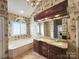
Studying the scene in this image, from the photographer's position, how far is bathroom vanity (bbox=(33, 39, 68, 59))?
3.79 metres

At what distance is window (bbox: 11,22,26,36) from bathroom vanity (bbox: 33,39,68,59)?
10.3 ft

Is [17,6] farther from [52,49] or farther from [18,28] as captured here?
[52,49]

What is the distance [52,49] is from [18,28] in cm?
563

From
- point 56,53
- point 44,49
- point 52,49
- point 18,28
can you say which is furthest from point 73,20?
point 18,28

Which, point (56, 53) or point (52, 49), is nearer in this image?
point (56, 53)

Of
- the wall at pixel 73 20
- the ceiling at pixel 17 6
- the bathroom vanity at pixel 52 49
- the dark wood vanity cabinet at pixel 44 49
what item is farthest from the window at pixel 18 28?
the wall at pixel 73 20

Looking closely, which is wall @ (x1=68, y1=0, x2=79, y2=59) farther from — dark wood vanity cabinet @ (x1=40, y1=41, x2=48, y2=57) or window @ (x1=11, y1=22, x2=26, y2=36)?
window @ (x1=11, y1=22, x2=26, y2=36)

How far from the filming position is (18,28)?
9.61m

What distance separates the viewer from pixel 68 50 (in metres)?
3.56

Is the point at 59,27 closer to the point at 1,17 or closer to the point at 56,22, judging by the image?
the point at 56,22

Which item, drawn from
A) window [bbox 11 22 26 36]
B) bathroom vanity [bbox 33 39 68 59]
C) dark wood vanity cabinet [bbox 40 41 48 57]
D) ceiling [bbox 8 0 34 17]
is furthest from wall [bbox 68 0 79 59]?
window [bbox 11 22 26 36]

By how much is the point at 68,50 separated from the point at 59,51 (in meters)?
0.47

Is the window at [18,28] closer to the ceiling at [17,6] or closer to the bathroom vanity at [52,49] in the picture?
the ceiling at [17,6]

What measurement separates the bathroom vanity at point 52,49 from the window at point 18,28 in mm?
3143
